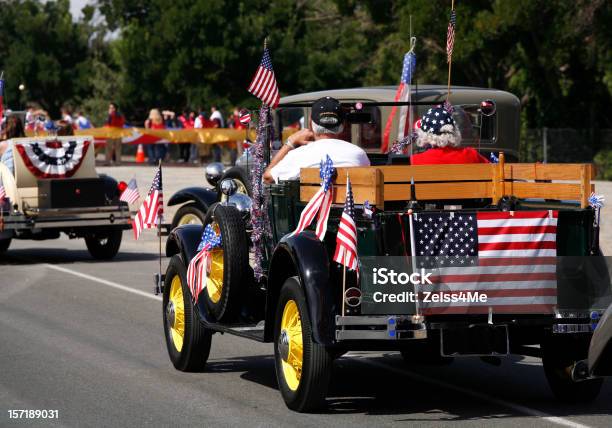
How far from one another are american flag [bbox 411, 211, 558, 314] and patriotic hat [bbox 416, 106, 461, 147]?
1028 millimetres

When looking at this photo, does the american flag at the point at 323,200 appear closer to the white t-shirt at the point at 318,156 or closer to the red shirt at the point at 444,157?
the white t-shirt at the point at 318,156

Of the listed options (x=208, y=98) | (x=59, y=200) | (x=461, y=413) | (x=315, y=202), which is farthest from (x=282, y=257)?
(x=208, y=98)

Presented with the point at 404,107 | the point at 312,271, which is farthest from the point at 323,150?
the point at 404,107

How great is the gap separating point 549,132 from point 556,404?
82.9ft

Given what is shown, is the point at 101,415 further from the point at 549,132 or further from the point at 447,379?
the point at 549,132

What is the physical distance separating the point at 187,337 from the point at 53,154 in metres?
8.80

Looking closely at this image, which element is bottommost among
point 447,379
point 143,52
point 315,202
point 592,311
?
point 447,379

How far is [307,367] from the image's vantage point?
758 centimetres

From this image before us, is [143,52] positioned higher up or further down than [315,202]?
higher up

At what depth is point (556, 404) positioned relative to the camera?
8289mm

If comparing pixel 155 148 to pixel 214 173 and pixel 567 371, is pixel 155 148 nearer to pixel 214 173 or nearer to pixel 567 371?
pixel 214 173

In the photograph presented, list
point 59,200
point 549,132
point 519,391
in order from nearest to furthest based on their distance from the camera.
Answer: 1. point 519,391
2. point 59,200
3. point 549,132

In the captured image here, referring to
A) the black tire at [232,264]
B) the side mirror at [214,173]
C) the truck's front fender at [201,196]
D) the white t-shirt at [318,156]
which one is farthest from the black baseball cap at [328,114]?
the truck's front fender at [201,196]

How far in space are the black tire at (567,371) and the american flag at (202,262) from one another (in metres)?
2.33
